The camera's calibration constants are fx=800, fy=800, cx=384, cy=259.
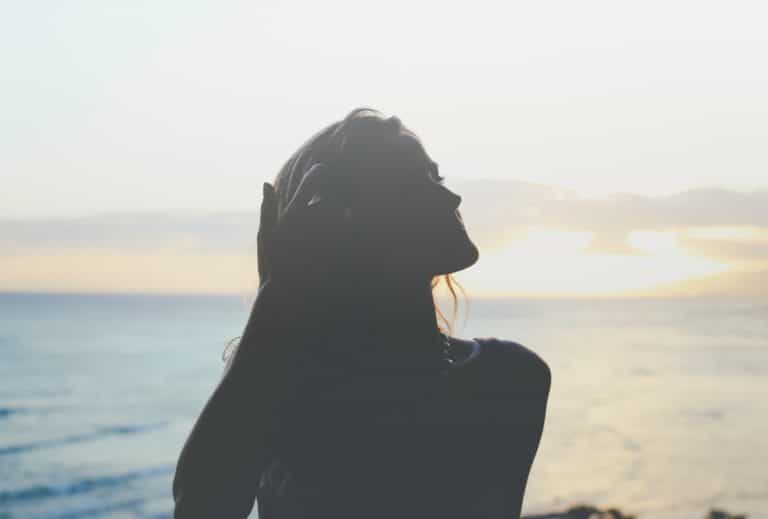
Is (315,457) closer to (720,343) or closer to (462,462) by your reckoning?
(462,462)

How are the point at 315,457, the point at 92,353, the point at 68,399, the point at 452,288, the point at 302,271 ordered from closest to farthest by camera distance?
the point at 302,271
the point at 315,457
the point at 452,288
the point at 68,399
the point at 92,353

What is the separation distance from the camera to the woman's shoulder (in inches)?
61.2

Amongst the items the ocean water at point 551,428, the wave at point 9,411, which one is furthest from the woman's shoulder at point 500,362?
the wave at point 9,411

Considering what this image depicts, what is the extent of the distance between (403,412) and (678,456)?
30.2 metres

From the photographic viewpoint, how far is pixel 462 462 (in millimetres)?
1554

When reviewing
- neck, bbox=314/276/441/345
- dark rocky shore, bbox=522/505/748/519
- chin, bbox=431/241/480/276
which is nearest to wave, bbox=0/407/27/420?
dark rocky shore, bbox=522/505/748/519

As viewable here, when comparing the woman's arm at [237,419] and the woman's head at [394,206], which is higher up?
the woman's head at [394,206]

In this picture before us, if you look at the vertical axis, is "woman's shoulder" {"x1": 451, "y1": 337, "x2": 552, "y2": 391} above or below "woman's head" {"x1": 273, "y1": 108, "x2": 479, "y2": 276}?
below

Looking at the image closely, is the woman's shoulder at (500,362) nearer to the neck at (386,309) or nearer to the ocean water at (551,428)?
the neck at (386,309)

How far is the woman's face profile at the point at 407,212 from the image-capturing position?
4.58 feet

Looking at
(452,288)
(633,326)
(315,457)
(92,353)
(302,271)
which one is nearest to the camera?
(302,271)

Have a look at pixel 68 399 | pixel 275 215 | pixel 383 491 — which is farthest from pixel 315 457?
pixel 68 399

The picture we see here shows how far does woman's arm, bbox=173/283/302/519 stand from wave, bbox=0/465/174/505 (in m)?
23.1

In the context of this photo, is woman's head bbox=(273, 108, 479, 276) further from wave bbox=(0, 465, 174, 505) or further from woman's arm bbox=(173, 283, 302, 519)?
wave bbox=(0, 465, 174, 505)
